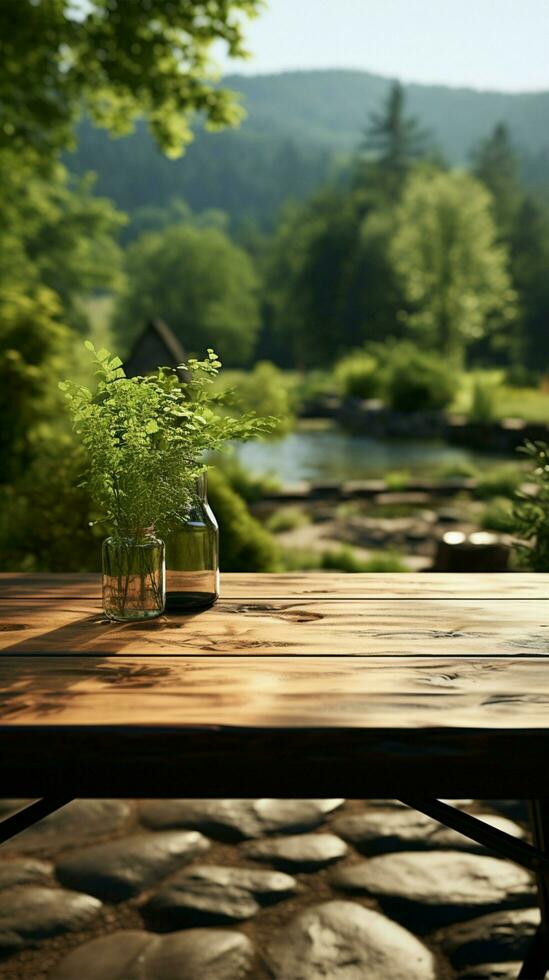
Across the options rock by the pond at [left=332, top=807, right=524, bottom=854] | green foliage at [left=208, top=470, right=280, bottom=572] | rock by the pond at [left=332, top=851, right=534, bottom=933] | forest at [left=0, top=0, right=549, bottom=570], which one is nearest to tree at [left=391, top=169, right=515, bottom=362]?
forest at [left=0, top=0, right=549, bottom=570]

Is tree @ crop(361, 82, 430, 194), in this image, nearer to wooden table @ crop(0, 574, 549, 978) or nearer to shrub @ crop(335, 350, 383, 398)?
shrub @ crop(335, 350, 383, 398)

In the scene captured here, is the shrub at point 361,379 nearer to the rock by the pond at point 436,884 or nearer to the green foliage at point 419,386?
the green foliage at point 419,386

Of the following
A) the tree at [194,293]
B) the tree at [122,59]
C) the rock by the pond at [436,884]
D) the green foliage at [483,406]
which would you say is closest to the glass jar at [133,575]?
the rock by the pond at [436,884]

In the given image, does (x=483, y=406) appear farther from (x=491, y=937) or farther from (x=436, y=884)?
(x=491, y=937)

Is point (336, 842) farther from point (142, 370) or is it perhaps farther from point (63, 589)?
point (142, 370)

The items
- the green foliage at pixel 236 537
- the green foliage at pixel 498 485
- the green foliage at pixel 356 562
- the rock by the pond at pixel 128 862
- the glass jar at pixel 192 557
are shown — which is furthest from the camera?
the green foliage at pixel 498 485

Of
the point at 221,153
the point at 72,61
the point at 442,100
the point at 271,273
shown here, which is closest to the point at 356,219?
the point at 271,273

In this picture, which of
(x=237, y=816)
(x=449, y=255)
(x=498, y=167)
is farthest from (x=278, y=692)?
(x=498, y=167)

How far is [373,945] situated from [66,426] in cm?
511

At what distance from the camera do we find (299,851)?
2.62m

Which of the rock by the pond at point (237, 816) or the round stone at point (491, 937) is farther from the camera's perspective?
the rock by the pond at point (237, 816)

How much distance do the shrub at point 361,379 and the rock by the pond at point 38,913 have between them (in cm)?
2098

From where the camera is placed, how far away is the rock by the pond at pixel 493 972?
204 cm

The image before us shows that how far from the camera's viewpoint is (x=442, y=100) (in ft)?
408
